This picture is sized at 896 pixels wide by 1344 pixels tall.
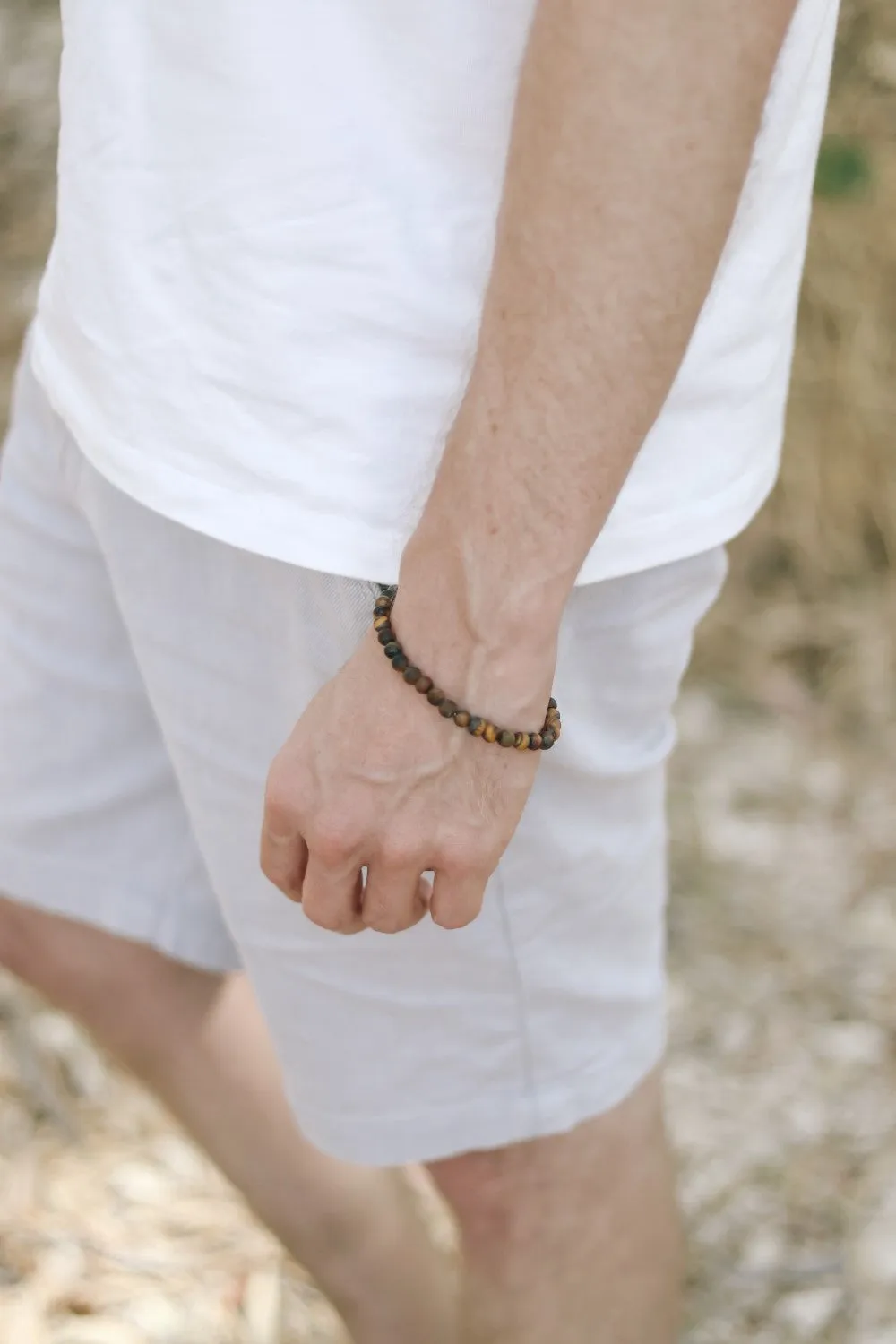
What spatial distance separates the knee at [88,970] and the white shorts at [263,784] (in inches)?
2.1

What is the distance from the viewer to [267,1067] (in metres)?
1.05

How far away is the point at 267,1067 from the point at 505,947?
0.36 meters

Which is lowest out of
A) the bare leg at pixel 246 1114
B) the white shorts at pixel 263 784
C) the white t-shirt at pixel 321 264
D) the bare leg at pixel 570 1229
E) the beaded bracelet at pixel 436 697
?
the bare leg at pixel 246 1114

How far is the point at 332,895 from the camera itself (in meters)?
0.67

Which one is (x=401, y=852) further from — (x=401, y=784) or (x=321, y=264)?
(x=321, y=264)

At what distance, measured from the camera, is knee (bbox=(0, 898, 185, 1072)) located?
0.99 metres

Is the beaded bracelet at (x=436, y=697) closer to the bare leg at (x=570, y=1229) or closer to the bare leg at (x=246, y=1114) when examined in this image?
the bare leg at (x=570, y=1229)

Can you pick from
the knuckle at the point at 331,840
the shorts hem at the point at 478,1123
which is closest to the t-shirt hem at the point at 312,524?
the knuckle at the point at 331,840

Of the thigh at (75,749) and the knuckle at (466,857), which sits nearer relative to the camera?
the knuckle at (466,857)

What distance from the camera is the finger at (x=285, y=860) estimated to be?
68 centimetres

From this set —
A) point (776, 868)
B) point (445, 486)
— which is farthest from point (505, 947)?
point (776, 868)

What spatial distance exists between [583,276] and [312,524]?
15cm

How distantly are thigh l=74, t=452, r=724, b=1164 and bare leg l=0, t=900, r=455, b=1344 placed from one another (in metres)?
0.20

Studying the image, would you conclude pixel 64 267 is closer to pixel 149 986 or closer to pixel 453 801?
pixel 453 801
